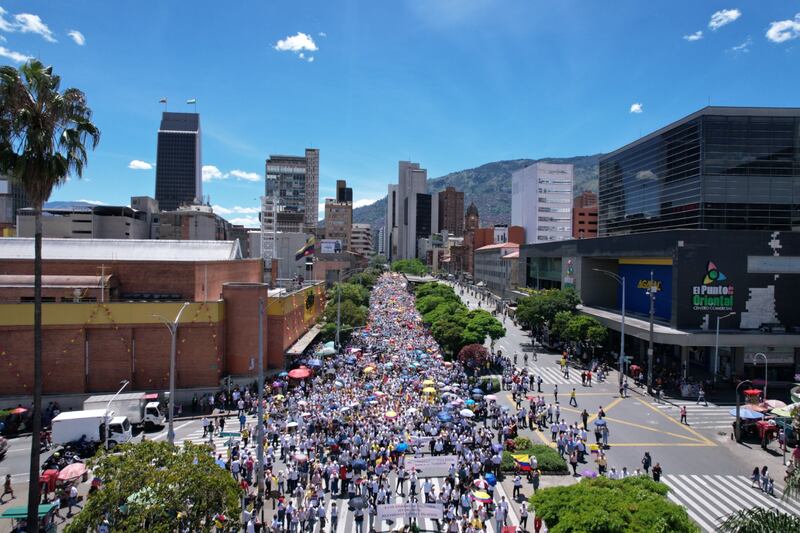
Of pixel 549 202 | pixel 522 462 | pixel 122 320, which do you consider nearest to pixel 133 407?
pixel 122 320

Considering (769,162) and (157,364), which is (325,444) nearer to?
(157,364)

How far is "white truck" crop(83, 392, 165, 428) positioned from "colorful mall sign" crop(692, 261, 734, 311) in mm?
41450

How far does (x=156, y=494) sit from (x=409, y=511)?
8.69 metres

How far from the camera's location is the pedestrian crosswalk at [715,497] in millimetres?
19266

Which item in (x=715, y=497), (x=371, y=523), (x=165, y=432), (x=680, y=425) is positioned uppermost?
(x=371, y=523)

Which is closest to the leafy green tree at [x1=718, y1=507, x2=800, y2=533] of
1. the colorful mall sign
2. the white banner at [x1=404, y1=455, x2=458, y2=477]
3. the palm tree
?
the white banner at [x1=404, y1=455, x2=458, y2=477]

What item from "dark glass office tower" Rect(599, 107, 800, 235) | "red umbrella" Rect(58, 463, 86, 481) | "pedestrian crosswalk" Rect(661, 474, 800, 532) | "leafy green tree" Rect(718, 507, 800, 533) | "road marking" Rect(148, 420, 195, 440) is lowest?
"road marking" Rect(148, 420, 195, 440)

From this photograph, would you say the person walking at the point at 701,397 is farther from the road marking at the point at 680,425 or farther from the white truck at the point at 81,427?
the white truck at the point at 81,427

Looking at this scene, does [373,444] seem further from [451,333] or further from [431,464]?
[451,333]

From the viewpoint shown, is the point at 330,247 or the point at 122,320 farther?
the point at 330,247

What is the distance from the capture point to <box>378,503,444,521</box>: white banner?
56.6 feet

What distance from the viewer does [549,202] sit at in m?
133

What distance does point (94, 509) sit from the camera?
12.1 meters

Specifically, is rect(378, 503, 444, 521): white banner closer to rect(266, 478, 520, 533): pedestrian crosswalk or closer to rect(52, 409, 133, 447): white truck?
rect(266, 478, 520, 533): pedestrian crosswalk
